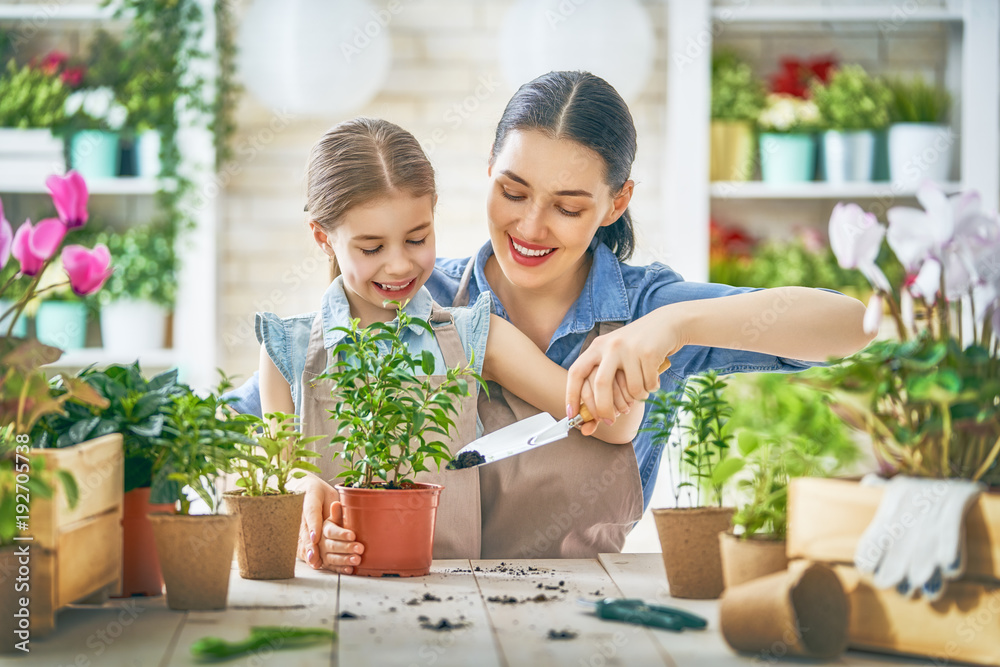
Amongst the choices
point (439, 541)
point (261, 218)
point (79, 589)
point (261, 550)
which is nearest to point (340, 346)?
point (261, 550)

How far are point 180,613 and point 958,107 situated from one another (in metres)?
3.82

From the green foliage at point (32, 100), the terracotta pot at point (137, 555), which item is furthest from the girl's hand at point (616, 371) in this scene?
the green foliage at point (32, 100)

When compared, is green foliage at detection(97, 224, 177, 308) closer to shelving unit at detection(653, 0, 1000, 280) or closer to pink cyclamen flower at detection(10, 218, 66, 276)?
shelving unit at detection(653, 0, 1000, 280)

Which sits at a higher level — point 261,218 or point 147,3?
point 147,3

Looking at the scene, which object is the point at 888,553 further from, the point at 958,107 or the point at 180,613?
the point at 958,107

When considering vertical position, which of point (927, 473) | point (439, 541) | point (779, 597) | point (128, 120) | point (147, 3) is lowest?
point (439, 541)

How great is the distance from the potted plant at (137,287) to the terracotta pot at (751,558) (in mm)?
3180

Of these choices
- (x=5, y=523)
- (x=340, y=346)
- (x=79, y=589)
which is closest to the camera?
(x=5, y=523)

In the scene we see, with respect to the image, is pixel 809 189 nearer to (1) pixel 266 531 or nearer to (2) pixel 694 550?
(2) pixel 694 550

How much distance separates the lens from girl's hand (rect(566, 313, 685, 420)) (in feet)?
4.07

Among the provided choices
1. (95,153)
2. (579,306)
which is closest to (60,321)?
(95,153)

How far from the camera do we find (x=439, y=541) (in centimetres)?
154

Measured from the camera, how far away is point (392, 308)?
162 centimetres

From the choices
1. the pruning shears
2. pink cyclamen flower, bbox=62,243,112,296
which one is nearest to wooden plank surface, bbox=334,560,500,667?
the pruning shears
